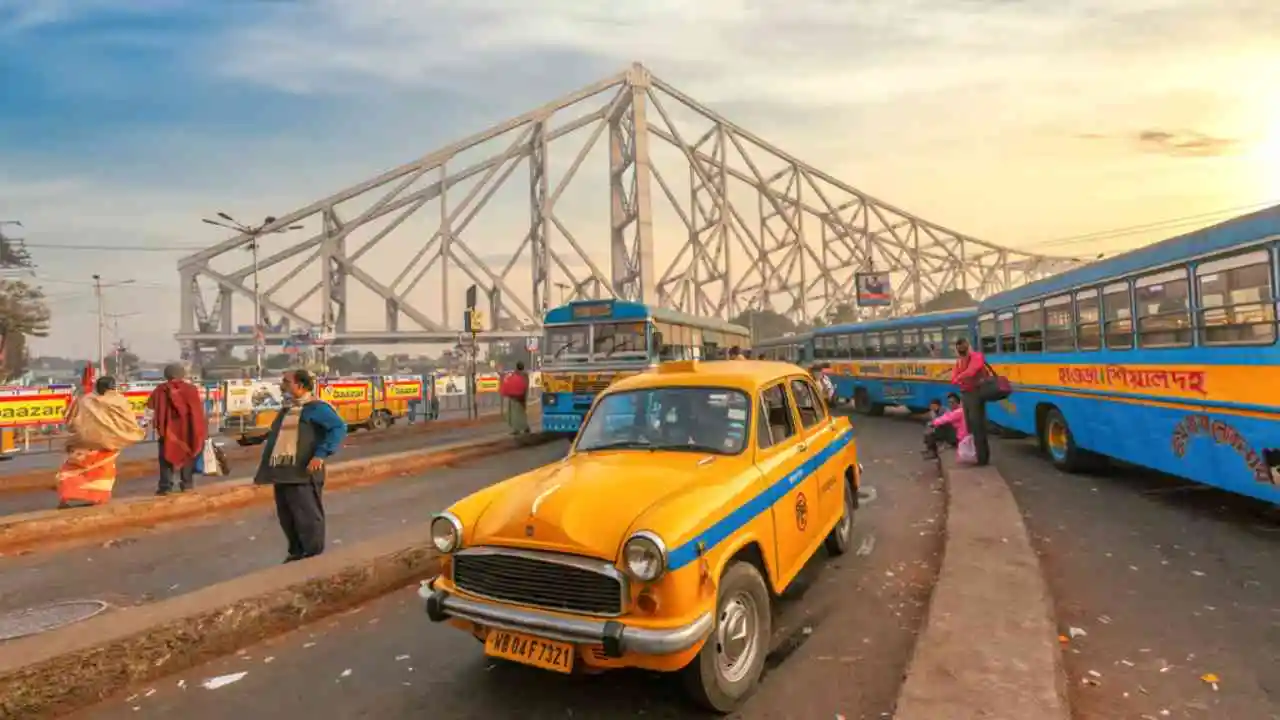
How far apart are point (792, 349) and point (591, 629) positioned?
3176cm

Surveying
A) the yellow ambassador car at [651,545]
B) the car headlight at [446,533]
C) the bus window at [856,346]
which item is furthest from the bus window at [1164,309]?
the bus window at [856,346]

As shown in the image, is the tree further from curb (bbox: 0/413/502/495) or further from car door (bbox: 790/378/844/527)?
car door (bbox: 790/378/844/527)

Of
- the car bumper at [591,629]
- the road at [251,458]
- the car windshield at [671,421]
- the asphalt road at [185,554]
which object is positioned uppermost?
the car windshield at [671,421]

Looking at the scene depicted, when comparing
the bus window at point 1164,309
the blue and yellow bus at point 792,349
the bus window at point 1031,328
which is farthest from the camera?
the blue and yellow bus at point 792,349

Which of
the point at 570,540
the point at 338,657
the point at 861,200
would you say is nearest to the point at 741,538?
the point at 570,540

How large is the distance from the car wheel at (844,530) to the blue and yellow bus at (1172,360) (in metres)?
3.33

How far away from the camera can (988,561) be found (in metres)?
5.46

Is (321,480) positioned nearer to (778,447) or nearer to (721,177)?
(778,447)

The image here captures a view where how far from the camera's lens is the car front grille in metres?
3.36

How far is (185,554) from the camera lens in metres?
7.29

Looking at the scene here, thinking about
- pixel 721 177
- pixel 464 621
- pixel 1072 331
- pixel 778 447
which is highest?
pixel 721 177

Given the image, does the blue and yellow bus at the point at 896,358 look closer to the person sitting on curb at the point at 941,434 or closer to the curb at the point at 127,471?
the person sitting on curb at the point at 941,434

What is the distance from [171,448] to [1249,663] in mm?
11026

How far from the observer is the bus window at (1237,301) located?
6.04 meters
